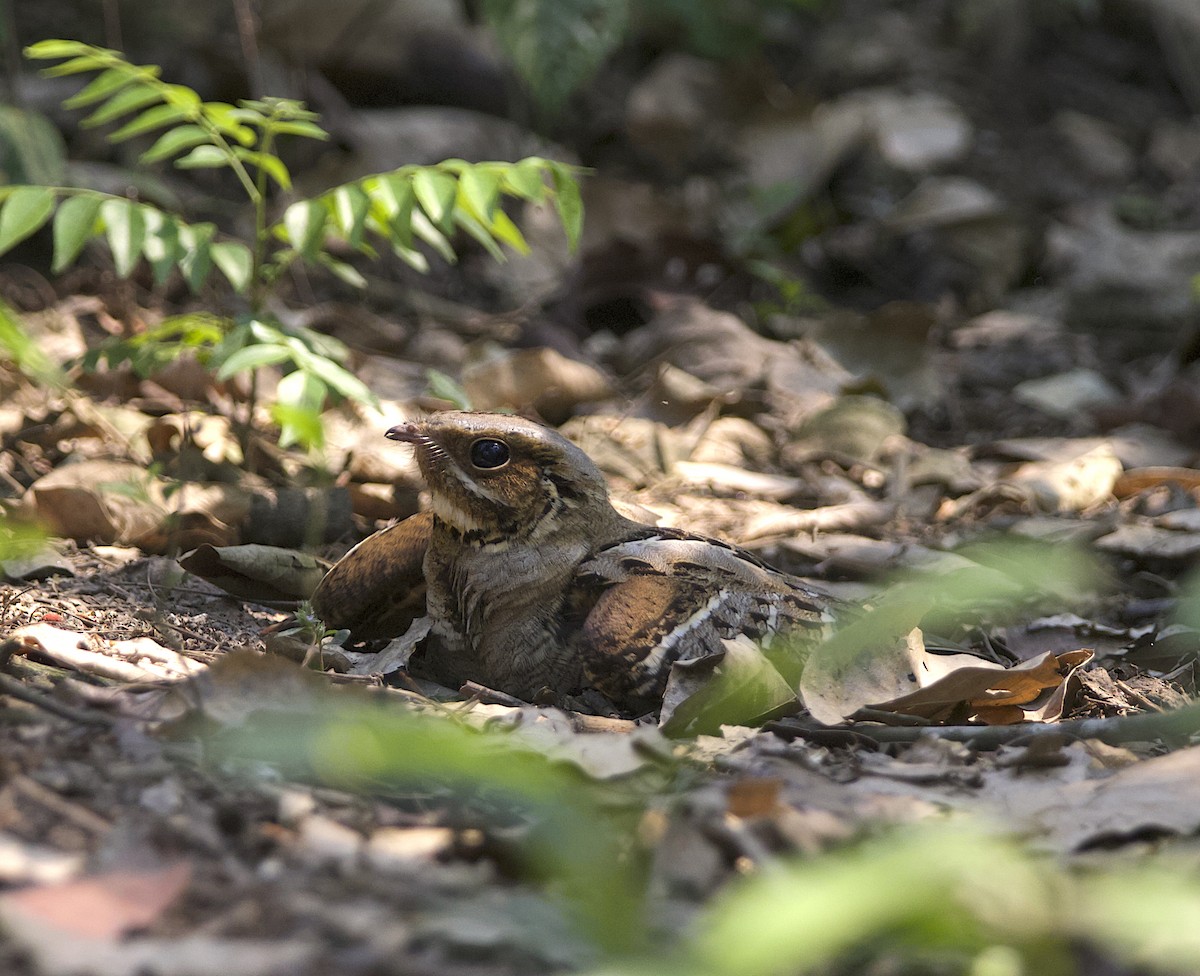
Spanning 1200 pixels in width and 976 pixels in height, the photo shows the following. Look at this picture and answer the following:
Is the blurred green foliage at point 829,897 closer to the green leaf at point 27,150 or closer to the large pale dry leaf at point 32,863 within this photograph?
the large pale dry leaf at point 32,863

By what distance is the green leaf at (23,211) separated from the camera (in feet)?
11.5

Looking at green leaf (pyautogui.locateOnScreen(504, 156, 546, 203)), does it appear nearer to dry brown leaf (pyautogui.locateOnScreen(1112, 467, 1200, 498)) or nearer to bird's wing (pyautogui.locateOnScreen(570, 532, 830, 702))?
bird's wing (pyautogui.locateOnScreen(570, 532, 830, 702))

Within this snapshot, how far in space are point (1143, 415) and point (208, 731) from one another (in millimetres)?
4662

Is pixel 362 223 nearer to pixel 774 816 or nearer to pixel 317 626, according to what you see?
pixel 317 626

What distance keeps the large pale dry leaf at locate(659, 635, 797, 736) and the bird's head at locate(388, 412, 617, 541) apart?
627 millimetres

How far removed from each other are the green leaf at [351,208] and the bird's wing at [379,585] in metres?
0.83

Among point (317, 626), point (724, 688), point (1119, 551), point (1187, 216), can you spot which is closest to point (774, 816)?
point (724, 688)

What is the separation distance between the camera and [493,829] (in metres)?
2.23

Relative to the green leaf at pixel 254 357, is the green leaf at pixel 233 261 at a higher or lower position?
higher

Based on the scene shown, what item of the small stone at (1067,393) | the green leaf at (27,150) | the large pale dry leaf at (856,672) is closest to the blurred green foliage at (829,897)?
the large pale dry leaf at (856,672)

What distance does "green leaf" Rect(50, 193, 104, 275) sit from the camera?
3521 mm

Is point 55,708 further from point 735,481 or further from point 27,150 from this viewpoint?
point 27,150

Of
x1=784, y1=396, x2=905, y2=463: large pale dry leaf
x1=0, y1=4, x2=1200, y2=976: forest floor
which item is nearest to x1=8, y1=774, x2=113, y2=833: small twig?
x1=0, y1=4, x2=1200, y2=976: forest floor

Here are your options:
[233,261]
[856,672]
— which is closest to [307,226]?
[233,261]
